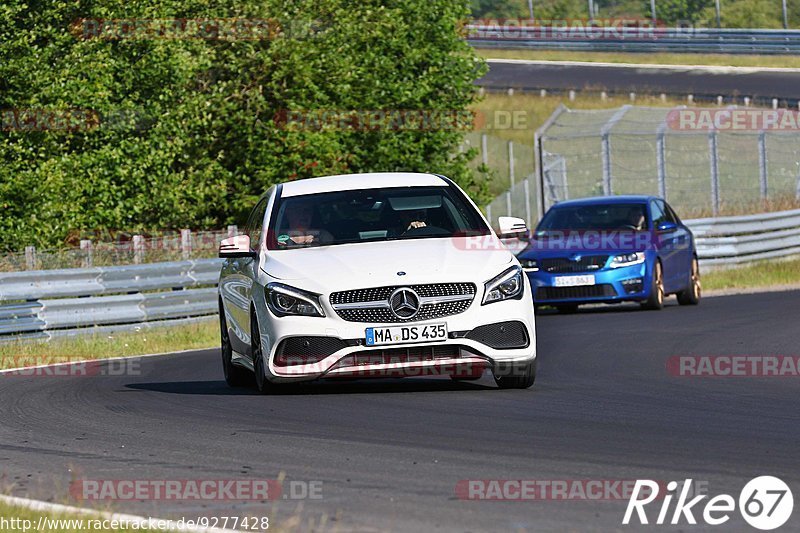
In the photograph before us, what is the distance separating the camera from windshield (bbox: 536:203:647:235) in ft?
73.6

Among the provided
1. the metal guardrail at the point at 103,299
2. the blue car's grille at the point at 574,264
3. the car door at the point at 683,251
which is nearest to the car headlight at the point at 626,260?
the blue car's grille at the point at 574,264

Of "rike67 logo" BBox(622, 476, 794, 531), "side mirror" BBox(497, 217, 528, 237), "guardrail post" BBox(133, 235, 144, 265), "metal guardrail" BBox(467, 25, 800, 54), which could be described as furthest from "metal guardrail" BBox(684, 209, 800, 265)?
"metal guardrail" BBox(467, 25, 800, 54)

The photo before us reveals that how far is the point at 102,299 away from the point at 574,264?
6127 millimetres

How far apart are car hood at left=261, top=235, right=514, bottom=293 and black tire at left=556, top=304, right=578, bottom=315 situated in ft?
36.5

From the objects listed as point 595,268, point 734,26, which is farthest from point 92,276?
point 734,26

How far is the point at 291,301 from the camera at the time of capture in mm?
11219

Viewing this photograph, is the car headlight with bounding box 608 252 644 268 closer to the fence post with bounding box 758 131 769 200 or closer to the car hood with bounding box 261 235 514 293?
the car hood with bounding box 261 235 514 293

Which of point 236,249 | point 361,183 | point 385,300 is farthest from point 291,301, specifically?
point 361,183

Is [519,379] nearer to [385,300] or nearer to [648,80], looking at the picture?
[385,300]

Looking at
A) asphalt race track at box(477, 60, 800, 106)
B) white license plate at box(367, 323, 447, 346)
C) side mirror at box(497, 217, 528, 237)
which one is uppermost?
side mirror at box(497, 217, 528, 237)

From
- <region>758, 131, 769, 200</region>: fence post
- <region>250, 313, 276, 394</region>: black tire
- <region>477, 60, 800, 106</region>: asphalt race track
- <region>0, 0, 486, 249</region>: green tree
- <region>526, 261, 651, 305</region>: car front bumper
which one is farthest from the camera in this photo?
<region>477, 60, 800, 106</region>: asphalt race track

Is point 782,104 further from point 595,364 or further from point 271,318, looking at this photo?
point 271,318

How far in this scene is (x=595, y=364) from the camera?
14156mm

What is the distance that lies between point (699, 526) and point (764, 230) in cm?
2488
